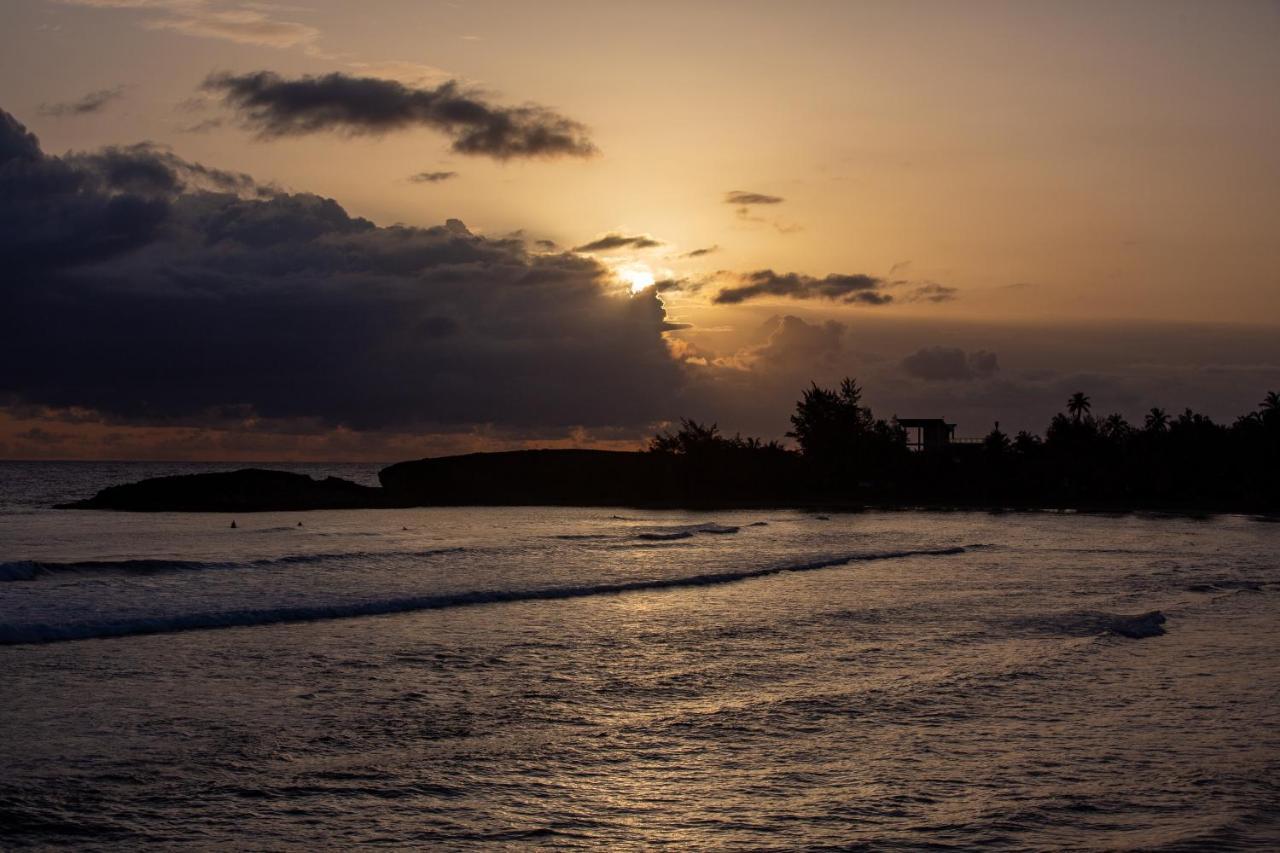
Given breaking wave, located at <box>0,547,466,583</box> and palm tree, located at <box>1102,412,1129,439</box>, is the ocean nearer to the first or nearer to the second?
breaking wave, located at <box>0,547,466,583</box>

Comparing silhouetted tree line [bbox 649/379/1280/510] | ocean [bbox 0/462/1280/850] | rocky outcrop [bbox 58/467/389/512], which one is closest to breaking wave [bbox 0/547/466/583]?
ocean [bbox 0/462/1280/850]

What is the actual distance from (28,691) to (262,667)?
10.5 feet

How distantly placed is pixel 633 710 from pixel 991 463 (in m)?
95.7

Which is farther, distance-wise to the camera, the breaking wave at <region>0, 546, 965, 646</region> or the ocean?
the breaking wave at <region>0, 546, 965, 646</region>

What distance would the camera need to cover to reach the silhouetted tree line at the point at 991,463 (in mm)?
97938

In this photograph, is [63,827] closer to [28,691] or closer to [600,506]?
[28,691]

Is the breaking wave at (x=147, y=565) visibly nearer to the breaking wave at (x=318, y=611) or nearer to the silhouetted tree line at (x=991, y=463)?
the breaking wave at (x=318, y=611)

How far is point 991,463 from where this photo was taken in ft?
339

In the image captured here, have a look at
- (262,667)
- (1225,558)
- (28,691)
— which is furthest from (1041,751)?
(1225,558)

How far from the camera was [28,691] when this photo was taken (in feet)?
47.7


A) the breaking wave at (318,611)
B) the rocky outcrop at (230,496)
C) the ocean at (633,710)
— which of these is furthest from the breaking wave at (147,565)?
the rocky outcrop at (230,496)

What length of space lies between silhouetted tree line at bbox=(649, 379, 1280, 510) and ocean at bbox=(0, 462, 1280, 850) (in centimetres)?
7097

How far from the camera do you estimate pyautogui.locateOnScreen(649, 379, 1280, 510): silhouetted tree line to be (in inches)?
3856

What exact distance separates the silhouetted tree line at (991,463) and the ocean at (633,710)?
70965 mm
